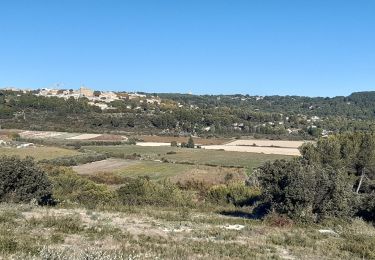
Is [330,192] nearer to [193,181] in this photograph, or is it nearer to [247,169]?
[193,181]

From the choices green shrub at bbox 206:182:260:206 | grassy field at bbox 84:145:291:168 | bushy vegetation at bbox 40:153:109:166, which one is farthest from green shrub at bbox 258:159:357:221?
grassy field at bbox 84:145:291:168

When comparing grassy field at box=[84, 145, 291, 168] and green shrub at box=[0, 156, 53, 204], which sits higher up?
green shrub at box=[0, 156, 53, 204]

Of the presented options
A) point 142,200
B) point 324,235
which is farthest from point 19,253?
point 142,200

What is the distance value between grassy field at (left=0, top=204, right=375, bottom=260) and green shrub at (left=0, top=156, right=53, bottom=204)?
502 centimetres

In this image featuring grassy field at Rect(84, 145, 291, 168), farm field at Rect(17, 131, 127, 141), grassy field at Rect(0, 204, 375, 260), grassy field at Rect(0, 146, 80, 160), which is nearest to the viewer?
grassy field at Rect(0, 204, 375, 260)

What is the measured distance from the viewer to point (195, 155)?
4119 inches

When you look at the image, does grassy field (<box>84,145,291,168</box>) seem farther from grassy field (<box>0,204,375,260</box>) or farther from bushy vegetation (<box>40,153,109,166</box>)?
grassy field (<box>0,204,375,260</box>)

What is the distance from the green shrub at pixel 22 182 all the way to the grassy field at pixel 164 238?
16.5 ft

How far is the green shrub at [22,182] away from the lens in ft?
94.9

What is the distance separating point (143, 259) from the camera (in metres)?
12.6

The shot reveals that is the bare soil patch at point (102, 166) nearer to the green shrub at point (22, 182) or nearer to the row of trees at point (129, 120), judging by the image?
the green shrub at point (22, 182)

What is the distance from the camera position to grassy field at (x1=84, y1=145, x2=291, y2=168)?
Answer: 312 feet

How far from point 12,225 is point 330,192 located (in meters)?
17.2

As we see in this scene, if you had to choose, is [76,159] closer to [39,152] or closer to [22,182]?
[39,152]
